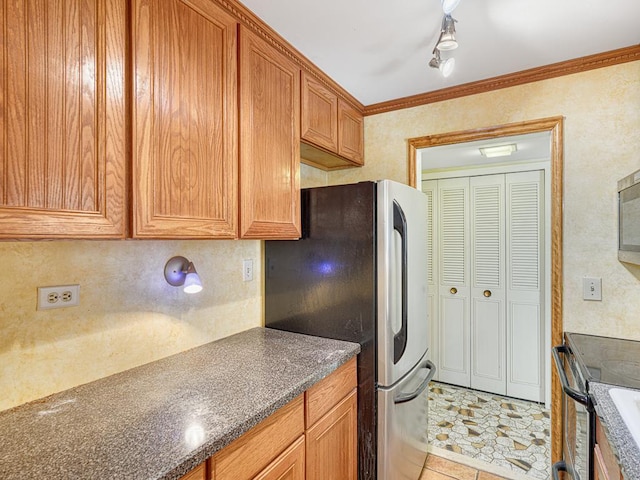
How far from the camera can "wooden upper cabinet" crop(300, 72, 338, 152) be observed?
5.74ft

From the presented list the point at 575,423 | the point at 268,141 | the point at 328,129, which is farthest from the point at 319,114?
the point at 575,423

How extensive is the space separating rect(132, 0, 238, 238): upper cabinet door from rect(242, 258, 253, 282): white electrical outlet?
54 centimetres

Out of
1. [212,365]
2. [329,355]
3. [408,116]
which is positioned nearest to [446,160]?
[408,116]

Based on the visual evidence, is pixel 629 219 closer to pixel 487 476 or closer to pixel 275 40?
pixel 487 476

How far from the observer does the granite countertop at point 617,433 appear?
2.68 ft

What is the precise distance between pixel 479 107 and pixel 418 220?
830 millimetres

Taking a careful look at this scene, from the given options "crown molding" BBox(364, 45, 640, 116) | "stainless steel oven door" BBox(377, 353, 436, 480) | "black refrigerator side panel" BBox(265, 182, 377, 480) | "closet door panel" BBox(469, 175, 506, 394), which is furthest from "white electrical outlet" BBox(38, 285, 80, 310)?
"closet door panel" BBox(469, 175, 506, 394)

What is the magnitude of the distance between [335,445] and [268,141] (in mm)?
1363

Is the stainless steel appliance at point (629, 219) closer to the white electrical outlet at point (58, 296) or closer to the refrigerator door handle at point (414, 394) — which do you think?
the refrigerator door handle at point (414, 394)

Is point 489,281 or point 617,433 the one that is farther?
point 489,281

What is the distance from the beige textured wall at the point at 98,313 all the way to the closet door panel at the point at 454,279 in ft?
7.85

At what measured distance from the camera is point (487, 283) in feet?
10.3

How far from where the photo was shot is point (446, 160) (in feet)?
10.0

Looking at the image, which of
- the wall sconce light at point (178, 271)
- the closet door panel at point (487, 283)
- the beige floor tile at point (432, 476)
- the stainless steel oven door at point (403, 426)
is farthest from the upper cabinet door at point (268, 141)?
the closet door panel at point (487, 283)
